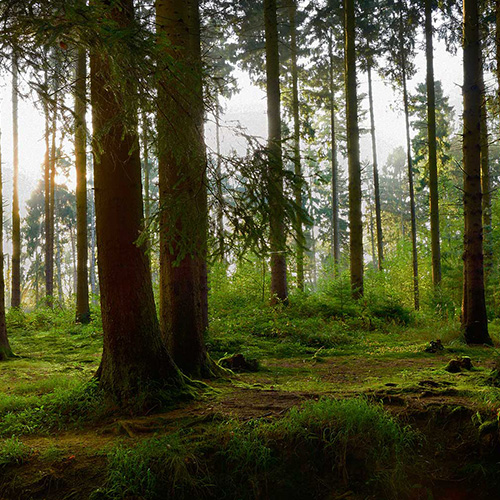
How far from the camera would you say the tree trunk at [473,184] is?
28.5ft

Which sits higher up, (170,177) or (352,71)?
(352,71)

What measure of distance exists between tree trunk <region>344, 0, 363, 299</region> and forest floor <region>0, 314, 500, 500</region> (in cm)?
652

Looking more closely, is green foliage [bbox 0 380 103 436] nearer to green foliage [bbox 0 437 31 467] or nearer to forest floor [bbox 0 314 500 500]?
forest floor [bbox 0 314 500 500]

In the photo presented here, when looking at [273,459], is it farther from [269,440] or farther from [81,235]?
[81,235]

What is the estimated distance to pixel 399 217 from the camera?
152 ft

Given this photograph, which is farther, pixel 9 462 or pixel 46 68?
pixel 46 68

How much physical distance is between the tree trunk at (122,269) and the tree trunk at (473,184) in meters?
7.09

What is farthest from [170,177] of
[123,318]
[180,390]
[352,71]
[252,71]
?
[252,71]

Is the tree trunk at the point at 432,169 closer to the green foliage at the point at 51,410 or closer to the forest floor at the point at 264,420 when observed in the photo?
the forest floor at the point at 264,420

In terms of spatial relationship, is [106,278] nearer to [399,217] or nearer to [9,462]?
[9,462]

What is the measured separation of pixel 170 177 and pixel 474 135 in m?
6.81

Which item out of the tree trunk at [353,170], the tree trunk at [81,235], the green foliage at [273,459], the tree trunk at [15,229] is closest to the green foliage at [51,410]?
the green foliage at [273,459]

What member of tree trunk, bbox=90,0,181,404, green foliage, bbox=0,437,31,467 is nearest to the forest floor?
green foliage, bbox=0,437,31,467

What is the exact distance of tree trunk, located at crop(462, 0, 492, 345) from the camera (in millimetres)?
8695
